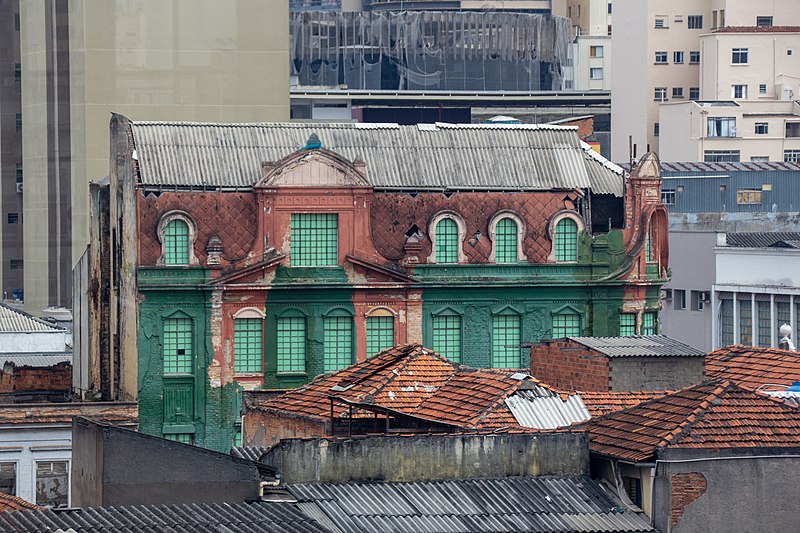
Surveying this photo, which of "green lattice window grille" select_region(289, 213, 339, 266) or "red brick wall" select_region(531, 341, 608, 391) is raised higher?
"green lattice window grille" select_region(289, 213, 339, 266)

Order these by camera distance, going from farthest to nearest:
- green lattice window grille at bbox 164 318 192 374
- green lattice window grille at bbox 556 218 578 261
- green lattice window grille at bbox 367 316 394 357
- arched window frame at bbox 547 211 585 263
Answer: green lattice window grille at bbox 556 218 578 261, arched window frame at bbox 547 211 585 263, green lattice window grille at bbox 367 316 394 357, green lattice window grille at bbox 164 318 192 374

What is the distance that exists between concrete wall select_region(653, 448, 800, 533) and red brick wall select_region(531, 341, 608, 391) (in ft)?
35.5

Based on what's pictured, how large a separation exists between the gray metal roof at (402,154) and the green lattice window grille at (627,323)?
435cm

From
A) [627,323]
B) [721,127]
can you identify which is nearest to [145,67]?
[627,323]

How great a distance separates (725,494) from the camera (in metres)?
39.2

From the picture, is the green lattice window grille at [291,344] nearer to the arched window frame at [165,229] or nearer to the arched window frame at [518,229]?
the arched window frame at [165,229]

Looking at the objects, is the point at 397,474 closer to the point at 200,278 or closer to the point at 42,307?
the point at 200,278

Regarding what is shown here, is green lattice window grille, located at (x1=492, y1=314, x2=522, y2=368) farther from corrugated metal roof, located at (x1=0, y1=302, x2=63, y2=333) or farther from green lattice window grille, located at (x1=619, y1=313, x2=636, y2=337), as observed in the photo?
corrugated metal roof, located at (x1=0, y1=302, x2=63, y2=333)

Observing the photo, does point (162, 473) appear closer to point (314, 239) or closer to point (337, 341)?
point (337, 341)

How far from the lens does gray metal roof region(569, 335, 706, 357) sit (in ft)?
167

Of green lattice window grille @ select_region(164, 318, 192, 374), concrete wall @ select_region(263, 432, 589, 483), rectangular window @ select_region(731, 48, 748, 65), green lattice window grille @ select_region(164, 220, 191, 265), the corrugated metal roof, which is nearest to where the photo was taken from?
concrete wall @ select_region(263, 432, 589, 483)

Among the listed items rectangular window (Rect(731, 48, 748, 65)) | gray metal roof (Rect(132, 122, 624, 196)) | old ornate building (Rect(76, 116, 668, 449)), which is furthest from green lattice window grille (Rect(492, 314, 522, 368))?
rectangular window (Rect(731, 48, 748, 65))

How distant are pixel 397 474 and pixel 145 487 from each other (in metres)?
4.52

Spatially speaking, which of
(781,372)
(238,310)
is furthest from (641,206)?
(781,372)
